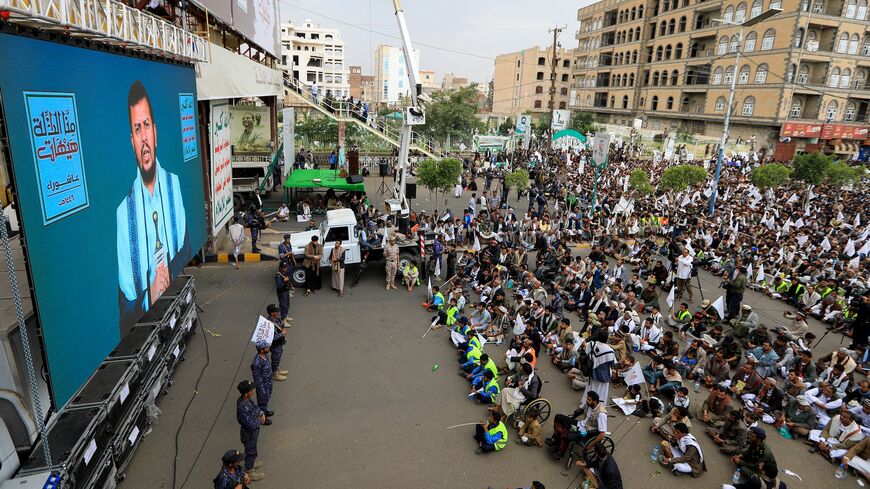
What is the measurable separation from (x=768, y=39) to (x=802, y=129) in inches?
325

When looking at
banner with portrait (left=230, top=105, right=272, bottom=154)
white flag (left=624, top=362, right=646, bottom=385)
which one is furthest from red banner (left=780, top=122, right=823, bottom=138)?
white flag (left=624, top=362, right=646, bottom=385)

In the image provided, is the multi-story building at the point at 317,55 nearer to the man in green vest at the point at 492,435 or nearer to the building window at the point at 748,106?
the building window at the point at 748,106

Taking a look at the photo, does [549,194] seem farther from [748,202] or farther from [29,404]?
[29,404]

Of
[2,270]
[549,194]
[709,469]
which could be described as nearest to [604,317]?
[709,469]

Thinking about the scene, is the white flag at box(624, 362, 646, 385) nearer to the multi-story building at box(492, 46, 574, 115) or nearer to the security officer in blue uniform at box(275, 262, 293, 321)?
the security officer in blue uniform at box(275, 262, 293, 321)

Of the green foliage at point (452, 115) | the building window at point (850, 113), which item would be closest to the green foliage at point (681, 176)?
the green foliage at point (452, 115)

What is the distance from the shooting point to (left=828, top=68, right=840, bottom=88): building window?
41.9 meters

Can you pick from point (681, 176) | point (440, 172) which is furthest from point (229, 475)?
point (681, 176)

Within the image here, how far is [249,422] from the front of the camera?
258 inches

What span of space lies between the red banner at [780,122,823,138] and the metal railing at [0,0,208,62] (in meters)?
47.4

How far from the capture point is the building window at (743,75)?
44.4 metres

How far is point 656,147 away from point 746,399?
106ft

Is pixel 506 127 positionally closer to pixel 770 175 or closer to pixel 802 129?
pixel 802 129

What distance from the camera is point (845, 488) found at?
7.36m
